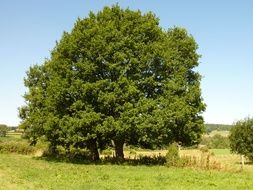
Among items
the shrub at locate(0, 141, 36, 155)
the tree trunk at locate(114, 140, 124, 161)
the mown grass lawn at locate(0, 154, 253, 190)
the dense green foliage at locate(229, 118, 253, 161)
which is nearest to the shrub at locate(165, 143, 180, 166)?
the tree trunk at locate(114, 140, 124, 161)

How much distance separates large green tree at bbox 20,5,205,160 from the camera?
42125 millimetres

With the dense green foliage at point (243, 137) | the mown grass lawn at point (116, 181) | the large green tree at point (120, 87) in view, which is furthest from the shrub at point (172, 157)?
the dense green foliage at point (243, 137)

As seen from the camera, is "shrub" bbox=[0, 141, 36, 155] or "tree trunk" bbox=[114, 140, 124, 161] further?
"shrub" bbox=[0, 141, 36, 155]

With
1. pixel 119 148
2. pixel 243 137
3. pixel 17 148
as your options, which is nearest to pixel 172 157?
pixel 119 148

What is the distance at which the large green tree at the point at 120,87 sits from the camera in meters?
42.1

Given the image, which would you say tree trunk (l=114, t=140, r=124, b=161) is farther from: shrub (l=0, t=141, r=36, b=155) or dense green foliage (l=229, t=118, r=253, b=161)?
shrub (l=0, t=141, r=36, b=155)

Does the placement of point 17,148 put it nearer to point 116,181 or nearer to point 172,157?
point 172,157

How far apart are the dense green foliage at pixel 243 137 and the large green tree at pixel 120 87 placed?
13.8 m

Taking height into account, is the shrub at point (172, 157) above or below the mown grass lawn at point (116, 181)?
above

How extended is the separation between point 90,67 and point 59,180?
17521mm

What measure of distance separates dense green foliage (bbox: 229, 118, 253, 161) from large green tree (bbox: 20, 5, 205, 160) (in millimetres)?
13842

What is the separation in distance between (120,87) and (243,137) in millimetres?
24761

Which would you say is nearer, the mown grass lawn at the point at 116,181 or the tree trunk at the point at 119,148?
the mown grass lawn at the point at 116,181

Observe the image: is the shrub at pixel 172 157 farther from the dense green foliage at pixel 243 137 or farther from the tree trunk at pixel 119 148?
the dense green foliage at pixel 243 137
